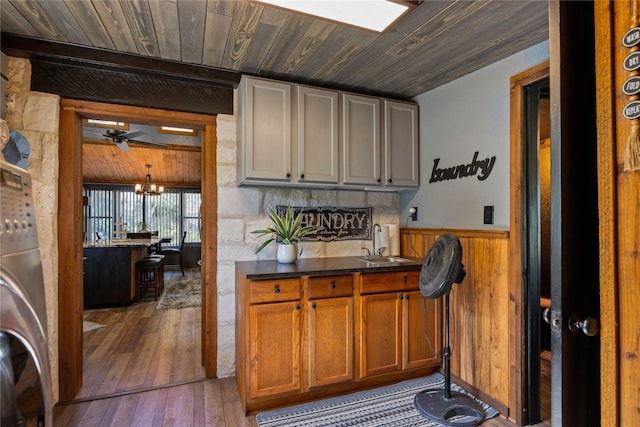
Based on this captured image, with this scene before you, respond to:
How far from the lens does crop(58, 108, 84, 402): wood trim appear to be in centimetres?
221

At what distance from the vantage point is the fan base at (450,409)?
6.52 ft

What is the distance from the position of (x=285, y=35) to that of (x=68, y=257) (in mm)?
2117

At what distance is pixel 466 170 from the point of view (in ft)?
8.10

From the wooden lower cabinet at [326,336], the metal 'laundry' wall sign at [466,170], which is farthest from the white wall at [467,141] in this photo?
the wooden lower cabinet at [326,336]

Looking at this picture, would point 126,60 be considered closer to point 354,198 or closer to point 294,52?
point 294,52

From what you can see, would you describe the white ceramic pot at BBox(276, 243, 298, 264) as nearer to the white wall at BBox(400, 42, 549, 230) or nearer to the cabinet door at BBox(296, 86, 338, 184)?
the cabinet door at BBox(296, 86, 338, 184)

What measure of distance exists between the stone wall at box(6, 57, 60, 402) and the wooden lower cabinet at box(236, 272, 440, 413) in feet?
4.01

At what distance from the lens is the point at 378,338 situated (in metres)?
2.35

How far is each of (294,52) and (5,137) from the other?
1647 mm

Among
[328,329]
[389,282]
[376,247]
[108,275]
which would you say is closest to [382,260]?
[376,247]

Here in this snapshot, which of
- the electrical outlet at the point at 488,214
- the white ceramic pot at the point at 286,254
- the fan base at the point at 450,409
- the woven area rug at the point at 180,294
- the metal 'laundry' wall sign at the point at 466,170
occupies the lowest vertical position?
the woven area rug at the point at 180,294

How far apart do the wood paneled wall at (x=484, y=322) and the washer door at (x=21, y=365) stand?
2.40 meters

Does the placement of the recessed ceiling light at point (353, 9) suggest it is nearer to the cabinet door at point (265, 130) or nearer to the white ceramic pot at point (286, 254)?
the cabinet door at point (265, 130)

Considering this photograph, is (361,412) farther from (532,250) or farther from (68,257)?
(68,257)
